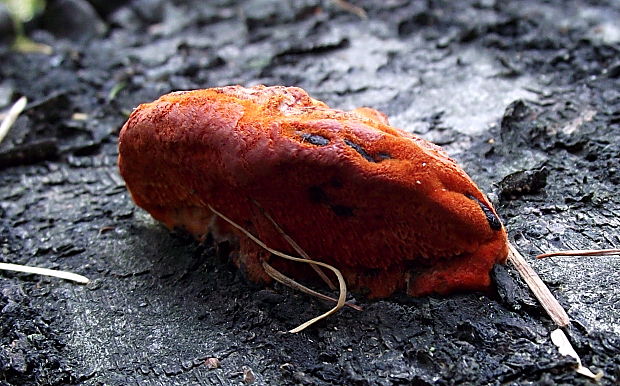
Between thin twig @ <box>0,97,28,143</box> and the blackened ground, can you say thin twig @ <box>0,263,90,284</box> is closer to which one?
the blackened ground

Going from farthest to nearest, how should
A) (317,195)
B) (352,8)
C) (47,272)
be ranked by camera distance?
(352,8), (47,272), (317,195)

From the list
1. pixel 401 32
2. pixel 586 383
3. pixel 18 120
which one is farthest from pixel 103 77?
pixel 586 383

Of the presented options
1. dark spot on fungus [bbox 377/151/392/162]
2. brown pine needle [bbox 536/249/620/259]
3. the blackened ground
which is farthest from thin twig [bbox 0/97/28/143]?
brown pine needle [bbox 536/249/620/259]

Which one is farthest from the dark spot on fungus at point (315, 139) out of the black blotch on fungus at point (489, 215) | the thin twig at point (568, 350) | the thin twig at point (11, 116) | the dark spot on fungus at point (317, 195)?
the thin twig at point (11, 116)

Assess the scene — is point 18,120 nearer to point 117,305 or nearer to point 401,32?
point 117,305

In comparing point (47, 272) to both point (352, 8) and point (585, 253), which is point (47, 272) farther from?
point (352, 8)

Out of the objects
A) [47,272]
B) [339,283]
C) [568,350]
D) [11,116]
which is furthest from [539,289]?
[11,116]
